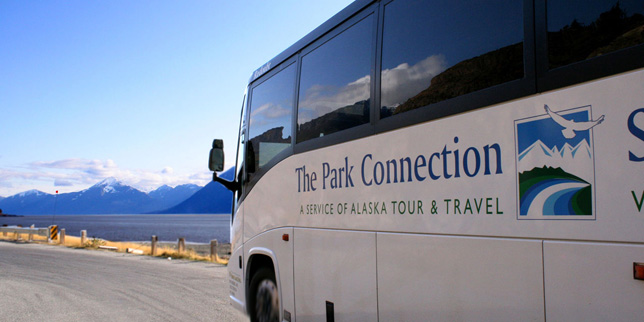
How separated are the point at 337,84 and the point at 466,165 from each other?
1928 millimetres

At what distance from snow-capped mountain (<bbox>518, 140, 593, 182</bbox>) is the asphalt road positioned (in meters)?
5.87

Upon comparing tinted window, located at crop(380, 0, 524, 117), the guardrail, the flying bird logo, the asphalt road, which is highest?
tinted window, located at crop(380, 0, 524, 117)

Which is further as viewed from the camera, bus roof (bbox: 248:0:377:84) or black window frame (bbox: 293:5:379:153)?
bus roof (bbox: 248:0:377:84)

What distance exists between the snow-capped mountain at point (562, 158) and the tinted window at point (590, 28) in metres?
0.44

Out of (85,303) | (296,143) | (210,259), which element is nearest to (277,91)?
(296,143)

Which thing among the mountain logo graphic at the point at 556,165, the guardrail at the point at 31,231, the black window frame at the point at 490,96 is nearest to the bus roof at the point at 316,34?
the black window frame at the point at 490,96

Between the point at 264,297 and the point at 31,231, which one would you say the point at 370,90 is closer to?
the point at 264,297

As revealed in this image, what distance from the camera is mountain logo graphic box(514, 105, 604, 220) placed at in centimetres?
231

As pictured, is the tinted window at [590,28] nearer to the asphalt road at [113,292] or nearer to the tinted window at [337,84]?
the tinted window at [337,84]

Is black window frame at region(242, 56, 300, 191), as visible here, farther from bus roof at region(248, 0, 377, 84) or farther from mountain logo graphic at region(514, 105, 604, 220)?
mountain logo graphic at region(514, 105, 604, 220)

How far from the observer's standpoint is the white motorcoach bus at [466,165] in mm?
2242

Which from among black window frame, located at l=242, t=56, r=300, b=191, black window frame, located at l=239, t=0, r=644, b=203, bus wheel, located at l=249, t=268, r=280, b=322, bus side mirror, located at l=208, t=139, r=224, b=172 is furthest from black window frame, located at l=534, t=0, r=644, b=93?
bus side mirror, located at l=208, t=139, r=224, b=172

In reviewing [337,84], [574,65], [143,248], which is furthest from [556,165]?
[143,248]

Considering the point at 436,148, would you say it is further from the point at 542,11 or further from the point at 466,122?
the point at 542,11
